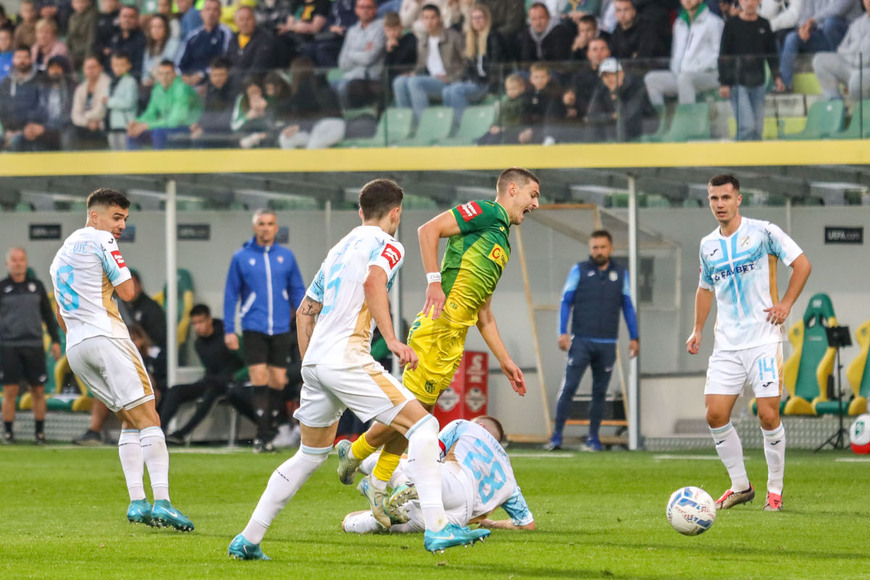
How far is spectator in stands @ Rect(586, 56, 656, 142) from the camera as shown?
16203 mm

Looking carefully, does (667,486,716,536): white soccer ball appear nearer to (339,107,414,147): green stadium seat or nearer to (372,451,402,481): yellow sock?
(372,451,402,481): yellow sock

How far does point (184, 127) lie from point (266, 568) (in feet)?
37.1

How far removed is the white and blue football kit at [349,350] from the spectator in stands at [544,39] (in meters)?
10.9

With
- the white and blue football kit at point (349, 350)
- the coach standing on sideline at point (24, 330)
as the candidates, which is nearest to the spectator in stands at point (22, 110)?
the coach standing on sideline at point (24, 330)

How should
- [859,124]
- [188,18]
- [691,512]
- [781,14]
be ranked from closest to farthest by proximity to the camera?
[691,512]
[859,124]
[781,14]
[188,18]

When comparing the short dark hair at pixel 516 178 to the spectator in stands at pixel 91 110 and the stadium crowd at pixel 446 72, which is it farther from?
the spectator in stands at pixel 91 110

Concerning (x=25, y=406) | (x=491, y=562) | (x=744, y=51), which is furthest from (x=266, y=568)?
(x=25, y=406)

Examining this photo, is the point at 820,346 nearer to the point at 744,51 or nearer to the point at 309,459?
the point at 744,51

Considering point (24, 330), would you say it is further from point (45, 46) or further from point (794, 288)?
point (794, 288)

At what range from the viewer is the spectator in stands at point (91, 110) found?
57.9ft

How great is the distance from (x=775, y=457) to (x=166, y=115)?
32.1ft

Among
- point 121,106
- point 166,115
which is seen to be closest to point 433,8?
point 166,115

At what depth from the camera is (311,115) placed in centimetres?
1708

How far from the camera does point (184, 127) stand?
17391mm
